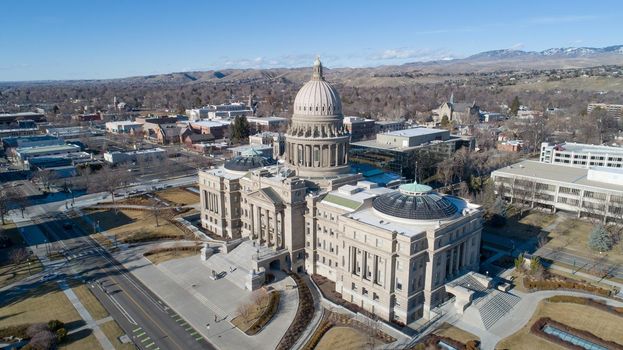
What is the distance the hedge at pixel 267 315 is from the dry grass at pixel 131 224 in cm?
3425

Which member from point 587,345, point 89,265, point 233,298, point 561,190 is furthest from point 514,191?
point 89,265

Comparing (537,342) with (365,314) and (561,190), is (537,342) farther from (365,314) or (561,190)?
(561,190)

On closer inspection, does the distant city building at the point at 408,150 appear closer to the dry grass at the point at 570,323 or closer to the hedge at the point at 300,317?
the hedge at the point at 300,317

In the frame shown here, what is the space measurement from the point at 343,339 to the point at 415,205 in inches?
873

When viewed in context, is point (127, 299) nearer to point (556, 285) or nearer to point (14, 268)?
point (14, 268)

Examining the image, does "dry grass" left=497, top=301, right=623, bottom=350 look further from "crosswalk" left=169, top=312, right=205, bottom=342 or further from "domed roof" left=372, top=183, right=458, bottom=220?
"crosswalk" left=169, top=312, right=205, bottom=342

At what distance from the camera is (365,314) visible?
200ft

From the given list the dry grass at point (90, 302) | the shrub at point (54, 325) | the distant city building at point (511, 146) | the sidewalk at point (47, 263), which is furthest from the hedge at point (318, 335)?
the distant city building at point (511, 146)

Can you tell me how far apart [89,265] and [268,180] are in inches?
1457

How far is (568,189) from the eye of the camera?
10275 centimetres

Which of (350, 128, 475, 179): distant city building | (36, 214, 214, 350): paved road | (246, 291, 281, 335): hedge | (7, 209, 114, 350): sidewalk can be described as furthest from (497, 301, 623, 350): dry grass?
(350, 128, 475, 179): distant city building

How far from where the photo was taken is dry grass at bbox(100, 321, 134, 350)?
179ft

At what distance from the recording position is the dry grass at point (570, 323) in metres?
53.0

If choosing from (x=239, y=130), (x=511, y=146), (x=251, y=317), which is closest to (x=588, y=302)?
(x=251, y=317)
